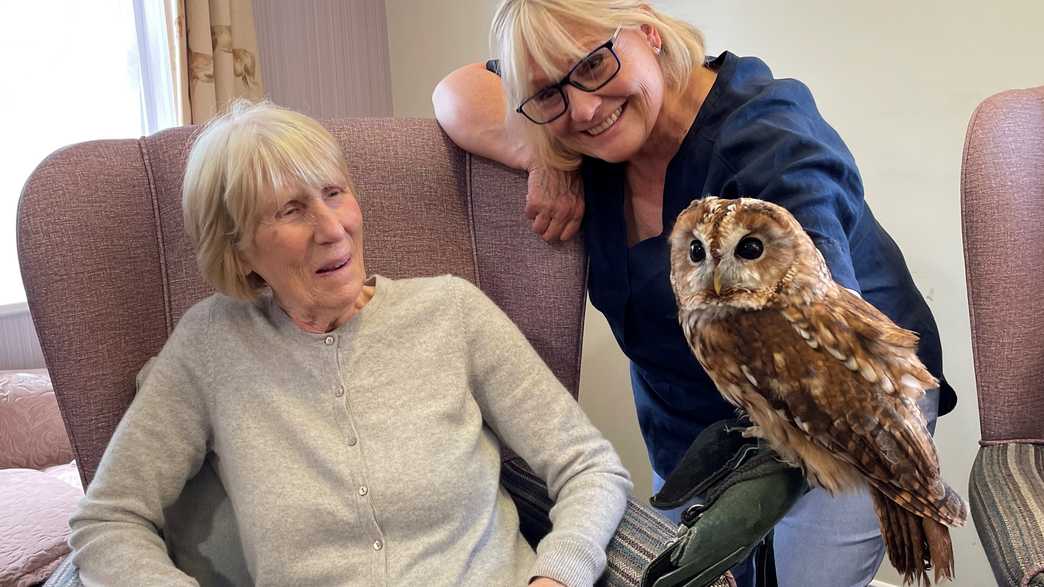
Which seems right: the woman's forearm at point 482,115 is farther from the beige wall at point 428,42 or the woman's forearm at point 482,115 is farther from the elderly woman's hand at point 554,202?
the beige wall at point 428,42

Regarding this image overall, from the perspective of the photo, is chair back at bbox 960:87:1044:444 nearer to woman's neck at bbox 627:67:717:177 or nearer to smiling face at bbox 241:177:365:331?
woman's neck at bbox 627:67:717:177

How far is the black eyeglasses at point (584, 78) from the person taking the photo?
0.98 m

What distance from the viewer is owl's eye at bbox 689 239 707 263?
0.61m

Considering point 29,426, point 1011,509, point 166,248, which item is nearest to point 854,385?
point 1011,509

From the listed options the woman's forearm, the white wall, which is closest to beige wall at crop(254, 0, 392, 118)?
the white wall

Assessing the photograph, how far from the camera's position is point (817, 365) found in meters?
0.58

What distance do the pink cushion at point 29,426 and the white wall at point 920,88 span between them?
1839 millimetres

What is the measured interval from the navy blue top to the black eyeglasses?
0.47 ft

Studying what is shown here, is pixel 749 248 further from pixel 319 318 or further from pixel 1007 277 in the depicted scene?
pixel 1007 277

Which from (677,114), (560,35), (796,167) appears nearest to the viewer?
(796,167)

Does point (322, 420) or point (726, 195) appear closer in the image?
point (726, 195)

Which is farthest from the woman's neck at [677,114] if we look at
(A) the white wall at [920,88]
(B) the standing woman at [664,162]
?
(A) the white wall at [920,88]

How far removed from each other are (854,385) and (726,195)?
1.00 feet

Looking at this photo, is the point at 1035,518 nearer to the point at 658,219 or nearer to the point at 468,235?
the point at 658,219
